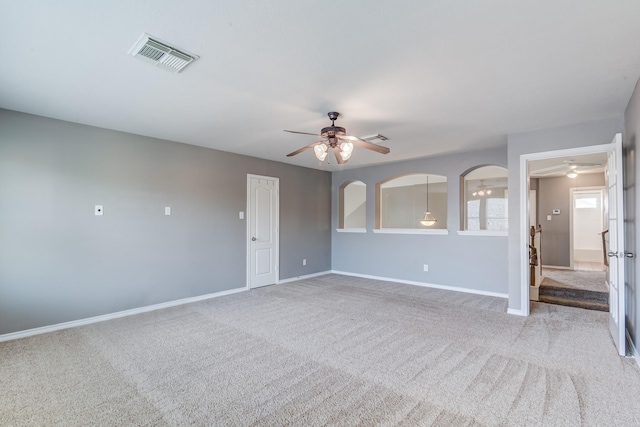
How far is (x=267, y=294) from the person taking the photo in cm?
523

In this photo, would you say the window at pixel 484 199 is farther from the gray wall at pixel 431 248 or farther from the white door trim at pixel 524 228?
the white door trim at pixel 524 228

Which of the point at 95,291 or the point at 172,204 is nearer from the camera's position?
the point at 95,291

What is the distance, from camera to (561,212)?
7.46 m

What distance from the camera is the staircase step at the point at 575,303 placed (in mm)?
4316

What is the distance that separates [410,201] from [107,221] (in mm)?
5802

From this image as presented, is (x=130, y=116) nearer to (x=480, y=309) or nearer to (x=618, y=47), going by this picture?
(x=618, y=47)

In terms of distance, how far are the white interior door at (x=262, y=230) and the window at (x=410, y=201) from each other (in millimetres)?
2223

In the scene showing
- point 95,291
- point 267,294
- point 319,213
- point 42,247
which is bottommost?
point 267,294

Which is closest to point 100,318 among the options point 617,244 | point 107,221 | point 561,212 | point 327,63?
point 107,221

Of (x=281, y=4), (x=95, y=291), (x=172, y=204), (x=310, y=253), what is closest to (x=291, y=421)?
(x=281, y=4)

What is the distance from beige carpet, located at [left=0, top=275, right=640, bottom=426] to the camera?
6.59 ft

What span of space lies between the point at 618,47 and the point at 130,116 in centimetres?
442

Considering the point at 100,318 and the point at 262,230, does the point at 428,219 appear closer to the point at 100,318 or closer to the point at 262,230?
the point at 262,230

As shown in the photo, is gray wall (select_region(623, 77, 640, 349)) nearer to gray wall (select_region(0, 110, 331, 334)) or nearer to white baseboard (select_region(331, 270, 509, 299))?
white baseboard (select_region(331, 270, 509, 299))
